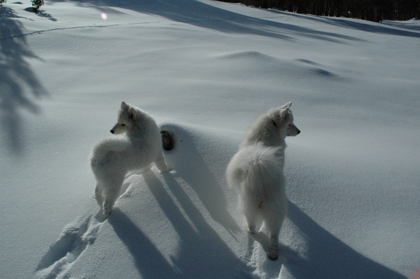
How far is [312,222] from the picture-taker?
2.60m

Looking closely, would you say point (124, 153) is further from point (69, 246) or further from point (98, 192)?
point (69, 246)

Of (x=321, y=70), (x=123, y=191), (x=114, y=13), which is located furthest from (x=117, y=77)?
(x=114, y=13)

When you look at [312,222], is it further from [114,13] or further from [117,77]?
[114,13]

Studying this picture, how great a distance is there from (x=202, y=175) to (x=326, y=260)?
1.63m

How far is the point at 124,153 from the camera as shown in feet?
9.15

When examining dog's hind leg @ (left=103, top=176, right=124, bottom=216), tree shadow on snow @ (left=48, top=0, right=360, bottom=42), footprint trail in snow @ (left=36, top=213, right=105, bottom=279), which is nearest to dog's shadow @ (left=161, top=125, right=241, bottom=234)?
dog's hind leg @ (left=103, top=176, right=124, bottom=216)

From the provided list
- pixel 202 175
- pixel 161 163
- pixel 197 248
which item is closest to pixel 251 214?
pixel 197 248

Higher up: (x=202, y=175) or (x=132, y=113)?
(x=132, y=113)

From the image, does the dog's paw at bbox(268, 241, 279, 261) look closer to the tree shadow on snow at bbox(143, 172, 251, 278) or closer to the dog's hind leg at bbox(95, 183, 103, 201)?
the tree shadow on snow at bbox(143, 172, 251, 278)

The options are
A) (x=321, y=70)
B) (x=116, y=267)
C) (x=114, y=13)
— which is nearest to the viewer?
(x=116, y=267)

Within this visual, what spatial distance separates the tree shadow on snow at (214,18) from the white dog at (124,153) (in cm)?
1265

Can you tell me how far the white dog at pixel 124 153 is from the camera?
104 inches

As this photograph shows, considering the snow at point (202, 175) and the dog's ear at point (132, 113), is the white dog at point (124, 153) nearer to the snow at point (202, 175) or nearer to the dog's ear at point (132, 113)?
the dog's ear at point (132, 113)

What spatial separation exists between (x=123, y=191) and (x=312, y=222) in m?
2.21
